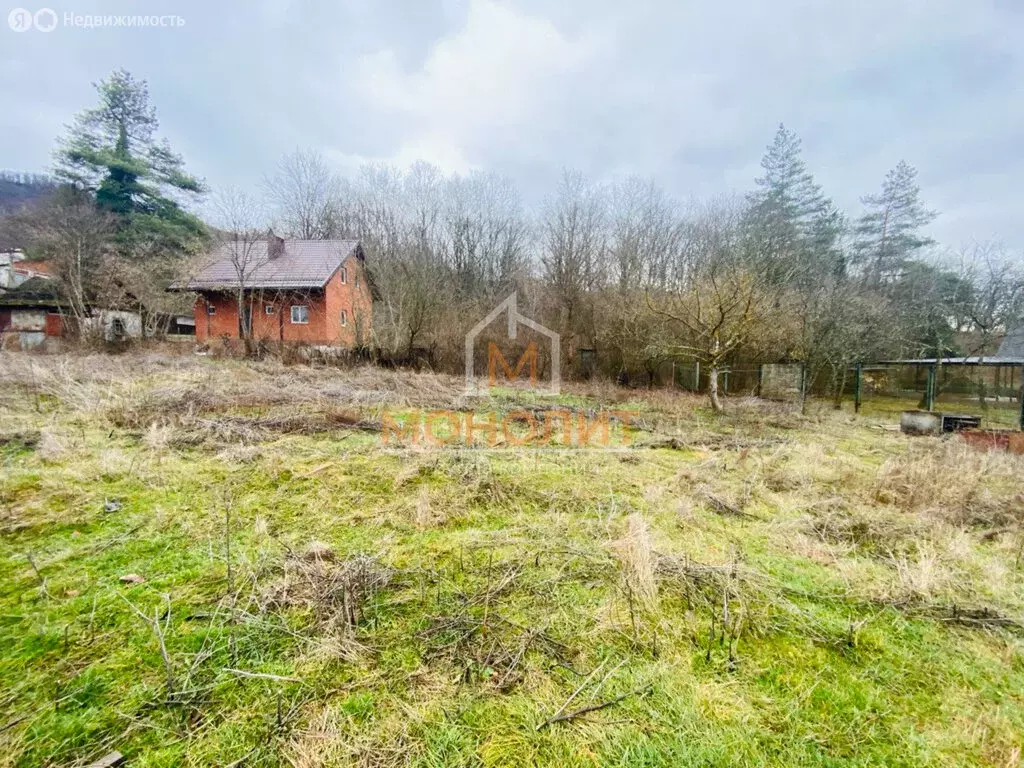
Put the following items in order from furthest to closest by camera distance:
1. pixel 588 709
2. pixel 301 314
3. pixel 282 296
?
1. pixel 301 314
2. pixel 282 296
3. pixel 588 709

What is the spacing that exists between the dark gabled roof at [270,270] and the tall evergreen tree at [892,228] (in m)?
27.1

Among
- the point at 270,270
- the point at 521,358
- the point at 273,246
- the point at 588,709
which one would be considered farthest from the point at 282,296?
the point at 588,709

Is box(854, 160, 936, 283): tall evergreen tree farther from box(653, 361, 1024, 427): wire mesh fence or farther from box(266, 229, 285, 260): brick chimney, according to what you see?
box(266, 229, 285, 260): brick chimney

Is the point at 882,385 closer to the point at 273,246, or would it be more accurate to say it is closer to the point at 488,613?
the point at 488,613

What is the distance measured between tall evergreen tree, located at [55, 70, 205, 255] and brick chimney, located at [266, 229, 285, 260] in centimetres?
394

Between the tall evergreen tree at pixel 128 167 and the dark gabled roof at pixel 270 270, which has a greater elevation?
the tall evergreen tree at pixel 128 167

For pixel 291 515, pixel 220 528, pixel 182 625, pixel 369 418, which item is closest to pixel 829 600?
pixel 182 625

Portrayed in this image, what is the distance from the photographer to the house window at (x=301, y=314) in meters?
17.5

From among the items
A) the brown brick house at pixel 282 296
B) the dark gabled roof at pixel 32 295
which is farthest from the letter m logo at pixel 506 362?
the dark gabled roof at pixel 32 295

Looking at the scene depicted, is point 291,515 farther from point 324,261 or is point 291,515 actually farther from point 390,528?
point 324,261

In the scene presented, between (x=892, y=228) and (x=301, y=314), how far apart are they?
30.3 metres

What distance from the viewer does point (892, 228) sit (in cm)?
2078

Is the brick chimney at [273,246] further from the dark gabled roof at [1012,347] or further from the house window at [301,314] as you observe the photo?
the dark gabled roof at [1012,347]

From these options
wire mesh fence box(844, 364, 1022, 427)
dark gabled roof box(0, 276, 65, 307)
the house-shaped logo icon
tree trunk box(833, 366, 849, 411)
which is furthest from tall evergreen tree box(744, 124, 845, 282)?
dark gabled roof box(0, 276, 65, 307)
